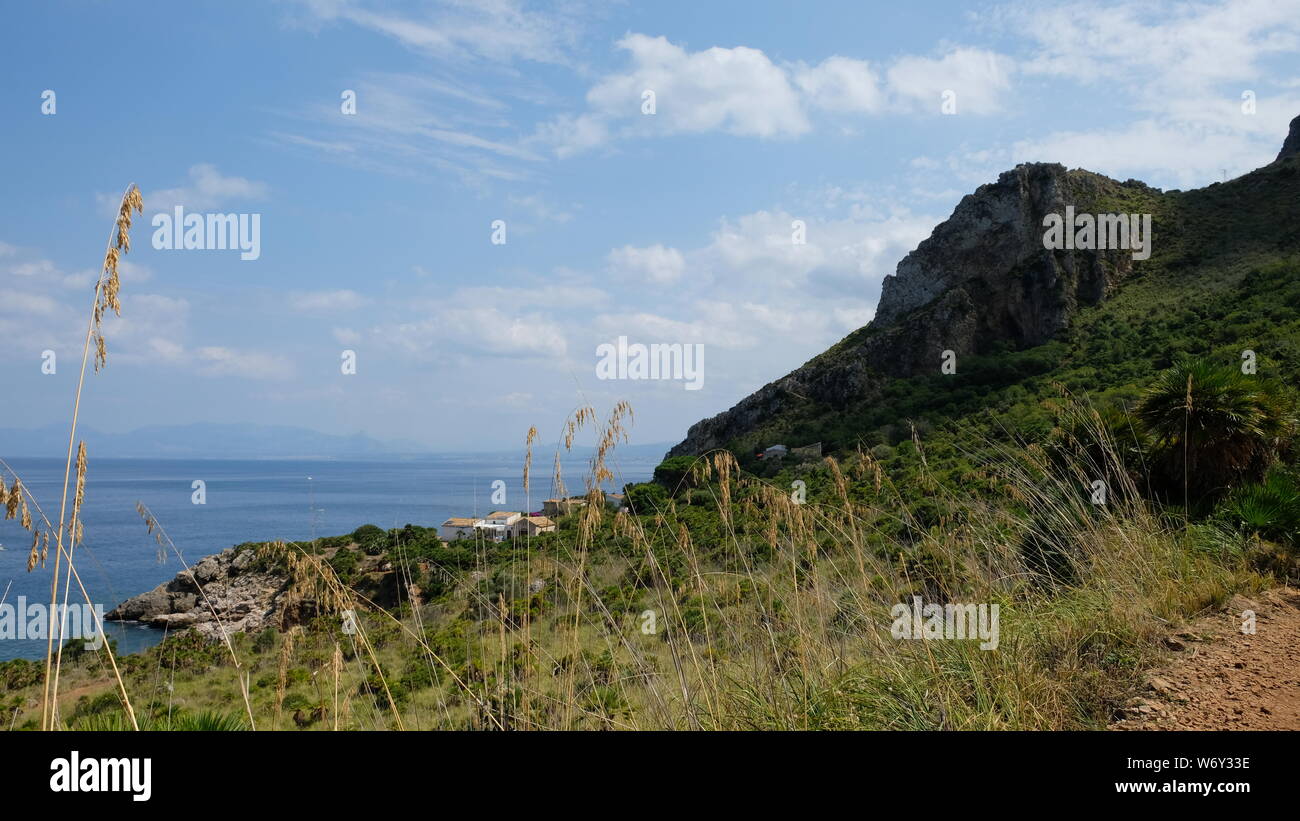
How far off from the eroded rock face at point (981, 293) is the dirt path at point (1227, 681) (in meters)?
38.1

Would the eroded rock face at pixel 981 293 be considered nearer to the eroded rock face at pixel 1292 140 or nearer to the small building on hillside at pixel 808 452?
the small building on hillside at pixel 808 452

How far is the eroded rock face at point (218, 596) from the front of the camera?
18.8 m

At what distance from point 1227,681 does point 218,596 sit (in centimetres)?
2299

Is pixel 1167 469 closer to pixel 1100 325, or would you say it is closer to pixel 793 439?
pixel 793 439

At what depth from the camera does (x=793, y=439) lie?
127 ft

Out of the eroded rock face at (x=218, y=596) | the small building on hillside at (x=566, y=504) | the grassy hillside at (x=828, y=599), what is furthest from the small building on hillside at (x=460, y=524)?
the eroded rock face at (x=218, y=596)

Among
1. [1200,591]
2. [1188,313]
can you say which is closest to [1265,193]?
[1188,313]

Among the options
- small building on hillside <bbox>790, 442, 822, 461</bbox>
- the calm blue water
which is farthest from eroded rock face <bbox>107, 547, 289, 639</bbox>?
small building on hillside <bbox>790, 442, 822, 461</bbox>

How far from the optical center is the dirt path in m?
3.22

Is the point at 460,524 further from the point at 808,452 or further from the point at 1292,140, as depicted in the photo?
the point at 1292,140

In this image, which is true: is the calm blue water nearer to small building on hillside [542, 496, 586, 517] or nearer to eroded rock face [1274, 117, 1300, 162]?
small building on hillside [542, 496, 586, 517]
